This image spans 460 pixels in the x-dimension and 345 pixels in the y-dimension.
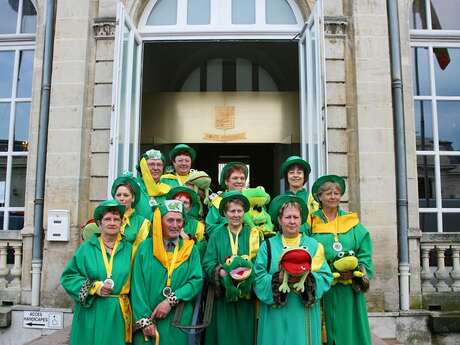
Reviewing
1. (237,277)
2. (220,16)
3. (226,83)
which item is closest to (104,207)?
(237,277)

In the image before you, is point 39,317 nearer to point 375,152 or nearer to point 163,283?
point 163,283

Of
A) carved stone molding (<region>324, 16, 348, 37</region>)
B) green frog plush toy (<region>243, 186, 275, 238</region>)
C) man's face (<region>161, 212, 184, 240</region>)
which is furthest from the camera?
carved stone molding (<region>324, 16, 348, 37</region>)

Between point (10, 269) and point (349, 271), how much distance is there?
4.87 meters

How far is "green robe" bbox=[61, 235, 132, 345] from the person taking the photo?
3.27 m

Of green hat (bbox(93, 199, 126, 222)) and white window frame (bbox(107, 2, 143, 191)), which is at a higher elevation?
white window frame (bbox(107, 2, 143, 191))

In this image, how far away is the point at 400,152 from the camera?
→ 20.3 ft

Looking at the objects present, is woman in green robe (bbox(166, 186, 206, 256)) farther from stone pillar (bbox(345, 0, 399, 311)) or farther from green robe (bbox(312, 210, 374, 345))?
stone pillar (bbox(345, 0, 399, 311))

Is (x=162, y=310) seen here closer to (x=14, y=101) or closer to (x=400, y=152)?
(x=400, y=152)

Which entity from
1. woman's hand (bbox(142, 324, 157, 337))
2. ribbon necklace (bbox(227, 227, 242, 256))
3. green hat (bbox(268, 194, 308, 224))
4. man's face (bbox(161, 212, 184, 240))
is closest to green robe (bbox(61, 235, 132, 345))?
woman's hand (bbox(142, 324, 157, 337))

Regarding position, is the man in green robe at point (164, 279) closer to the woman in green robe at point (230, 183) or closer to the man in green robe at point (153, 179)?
the woman in green robe at point (230, 183)

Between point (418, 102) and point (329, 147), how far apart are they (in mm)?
1630

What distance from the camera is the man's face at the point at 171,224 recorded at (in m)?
3.33

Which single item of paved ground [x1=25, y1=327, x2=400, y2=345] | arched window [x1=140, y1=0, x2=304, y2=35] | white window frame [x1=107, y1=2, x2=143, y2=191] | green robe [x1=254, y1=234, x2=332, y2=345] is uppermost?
arched window [x1=140, y1=0, x2=304, y2=35]

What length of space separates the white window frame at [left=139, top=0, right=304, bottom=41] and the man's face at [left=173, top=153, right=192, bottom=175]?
2595mm
